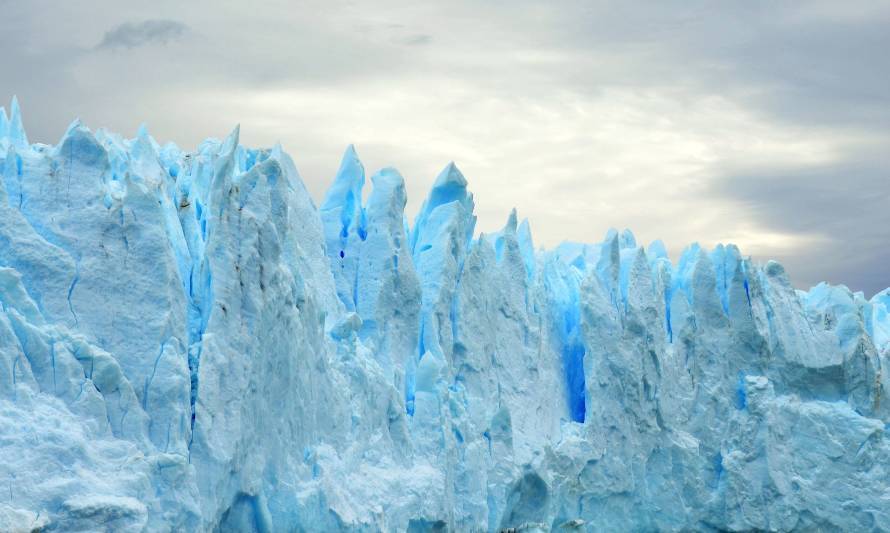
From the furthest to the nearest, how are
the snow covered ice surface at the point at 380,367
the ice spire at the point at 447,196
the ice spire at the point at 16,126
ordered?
the ice spire at the point at 447,196
the ice spire at the point at 16,126
the snow covered ice surface at the point at 380,367

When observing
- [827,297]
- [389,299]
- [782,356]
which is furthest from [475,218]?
[827,297]

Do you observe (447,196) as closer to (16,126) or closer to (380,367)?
(380,367)

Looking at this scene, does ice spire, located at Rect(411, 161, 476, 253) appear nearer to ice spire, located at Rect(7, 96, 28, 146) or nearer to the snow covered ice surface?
the snow covered ice surface

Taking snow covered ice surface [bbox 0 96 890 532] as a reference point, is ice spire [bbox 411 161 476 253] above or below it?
above

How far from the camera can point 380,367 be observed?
1894 centimetres

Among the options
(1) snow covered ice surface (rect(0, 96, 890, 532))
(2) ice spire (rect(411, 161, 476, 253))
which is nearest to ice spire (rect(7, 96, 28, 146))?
(1) snow covered ice surface (rect(0, 96, 890, 532))

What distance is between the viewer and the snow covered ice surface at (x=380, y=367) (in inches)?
576

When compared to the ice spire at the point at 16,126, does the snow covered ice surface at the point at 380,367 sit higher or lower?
lower

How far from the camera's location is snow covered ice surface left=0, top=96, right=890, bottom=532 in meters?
14.6

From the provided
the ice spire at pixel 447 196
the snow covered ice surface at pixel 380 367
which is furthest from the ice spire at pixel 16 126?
the ice spire at pixel 447 196

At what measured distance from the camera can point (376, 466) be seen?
713 inches

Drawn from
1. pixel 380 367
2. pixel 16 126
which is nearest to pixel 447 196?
pixel 380 367

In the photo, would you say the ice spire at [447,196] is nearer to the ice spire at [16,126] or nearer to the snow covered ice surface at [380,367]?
the snow covered ice surface at [380,367]

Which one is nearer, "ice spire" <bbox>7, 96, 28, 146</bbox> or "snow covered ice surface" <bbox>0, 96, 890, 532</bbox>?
"snow covered ice surface" <bbox>0, 96, 890, 532</bbox>
